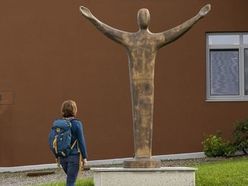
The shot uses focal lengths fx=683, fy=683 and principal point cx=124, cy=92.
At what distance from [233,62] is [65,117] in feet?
29.3

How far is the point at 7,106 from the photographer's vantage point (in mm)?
16859

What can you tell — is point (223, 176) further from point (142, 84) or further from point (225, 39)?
point (225, 39)

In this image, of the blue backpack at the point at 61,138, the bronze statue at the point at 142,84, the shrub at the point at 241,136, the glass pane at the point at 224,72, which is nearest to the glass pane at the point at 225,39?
the glass pane at the point at 224,72

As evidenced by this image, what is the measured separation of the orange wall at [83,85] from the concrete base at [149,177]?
23.4 ft

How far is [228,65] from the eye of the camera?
17406 millimetres

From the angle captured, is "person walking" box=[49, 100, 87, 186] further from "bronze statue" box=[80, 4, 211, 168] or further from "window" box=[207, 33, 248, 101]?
"window" box=[207, 33, 248, 101]

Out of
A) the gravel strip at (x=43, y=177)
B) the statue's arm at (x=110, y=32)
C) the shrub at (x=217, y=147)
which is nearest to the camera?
the statue's arm at (x=110, y=32)

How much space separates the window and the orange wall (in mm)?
448

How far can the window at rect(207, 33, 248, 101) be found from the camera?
17.3 m

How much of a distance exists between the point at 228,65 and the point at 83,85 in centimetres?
374

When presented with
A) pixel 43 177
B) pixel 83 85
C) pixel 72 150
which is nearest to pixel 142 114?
pixel 72 150

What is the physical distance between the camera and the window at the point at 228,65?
17.3 meters

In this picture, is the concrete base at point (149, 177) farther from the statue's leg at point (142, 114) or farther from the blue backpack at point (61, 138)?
the blue backpack at point (61, 138)

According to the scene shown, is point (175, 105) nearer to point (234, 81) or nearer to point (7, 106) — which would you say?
point (234, 81)
